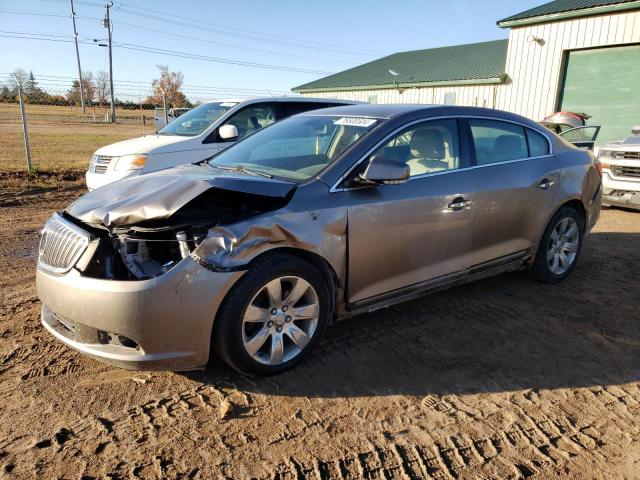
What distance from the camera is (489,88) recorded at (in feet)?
66.3

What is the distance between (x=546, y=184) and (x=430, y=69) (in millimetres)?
22594

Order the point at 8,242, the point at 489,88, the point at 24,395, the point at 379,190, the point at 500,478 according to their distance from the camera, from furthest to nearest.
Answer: the point at 489,88, the point at 8,242, the point at 379,190, the point at 24,395, the point at 500,478

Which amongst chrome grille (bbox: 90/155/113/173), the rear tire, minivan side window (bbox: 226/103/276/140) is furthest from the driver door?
chrome grille (bbox: 90/155/113/173)

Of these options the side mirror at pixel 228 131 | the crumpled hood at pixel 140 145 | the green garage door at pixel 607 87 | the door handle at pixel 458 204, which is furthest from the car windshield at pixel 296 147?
the green garage door at pixel 607 87

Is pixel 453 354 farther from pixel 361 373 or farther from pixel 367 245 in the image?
pixel 367 245

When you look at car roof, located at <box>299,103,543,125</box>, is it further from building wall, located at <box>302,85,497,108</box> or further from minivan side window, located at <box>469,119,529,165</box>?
building wall, located at <box>302,85,497,108</box>

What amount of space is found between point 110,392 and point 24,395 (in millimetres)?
493

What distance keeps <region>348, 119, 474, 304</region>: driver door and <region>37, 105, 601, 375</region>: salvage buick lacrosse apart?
0.01 metres

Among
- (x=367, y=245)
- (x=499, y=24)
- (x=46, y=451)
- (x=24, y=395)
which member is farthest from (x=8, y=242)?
(x=499, y=24)

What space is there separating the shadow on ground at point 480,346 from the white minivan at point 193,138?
13.8 ft

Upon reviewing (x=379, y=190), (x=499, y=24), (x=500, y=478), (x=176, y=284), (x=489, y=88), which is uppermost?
(x=499, y=24)

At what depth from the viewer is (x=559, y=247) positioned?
5.05 m

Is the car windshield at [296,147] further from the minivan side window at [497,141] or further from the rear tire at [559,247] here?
the rear tire at [559,247]

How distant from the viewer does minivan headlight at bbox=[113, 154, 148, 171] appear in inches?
280
